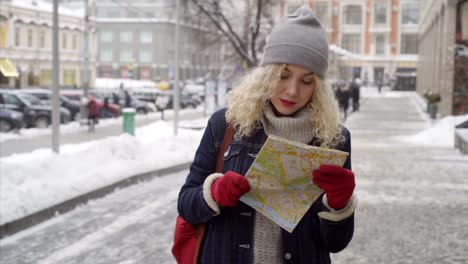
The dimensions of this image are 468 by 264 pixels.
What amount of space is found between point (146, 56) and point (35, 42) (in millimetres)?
42075

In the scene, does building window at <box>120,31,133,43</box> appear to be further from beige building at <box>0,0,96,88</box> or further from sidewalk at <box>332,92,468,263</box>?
sidewalk at <box>332,92,468,263</box>

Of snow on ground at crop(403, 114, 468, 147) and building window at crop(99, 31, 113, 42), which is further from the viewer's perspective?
building window at crop(99, 31, 113, 42)

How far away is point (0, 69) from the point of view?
550 inches

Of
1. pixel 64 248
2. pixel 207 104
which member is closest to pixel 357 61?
pixel 207 104

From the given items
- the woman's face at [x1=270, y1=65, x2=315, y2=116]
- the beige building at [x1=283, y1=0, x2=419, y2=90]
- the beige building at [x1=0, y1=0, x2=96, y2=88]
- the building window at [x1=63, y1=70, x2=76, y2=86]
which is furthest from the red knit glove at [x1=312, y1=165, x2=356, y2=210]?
the beige building at [x1=283, y1=0, x2=419, y2=90]

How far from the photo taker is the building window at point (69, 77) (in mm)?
66150

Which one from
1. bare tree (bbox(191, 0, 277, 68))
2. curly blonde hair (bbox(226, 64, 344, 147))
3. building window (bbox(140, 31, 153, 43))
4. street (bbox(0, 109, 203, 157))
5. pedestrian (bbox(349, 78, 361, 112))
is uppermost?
building window (bbox(140, 31, 153, 43))

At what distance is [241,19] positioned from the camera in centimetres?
2989

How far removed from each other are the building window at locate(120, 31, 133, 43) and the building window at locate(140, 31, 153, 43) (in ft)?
7.59

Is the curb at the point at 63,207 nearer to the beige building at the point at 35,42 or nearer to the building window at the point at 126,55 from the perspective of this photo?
the beige building at the point at 35,42

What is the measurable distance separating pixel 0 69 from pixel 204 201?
12.7 metres

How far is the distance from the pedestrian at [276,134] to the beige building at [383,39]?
265 ft

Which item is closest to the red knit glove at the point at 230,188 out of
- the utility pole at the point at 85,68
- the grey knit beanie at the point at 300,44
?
the grey knit beanie at the point at 300,44

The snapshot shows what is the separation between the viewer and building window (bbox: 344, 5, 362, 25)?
82.3 meters
